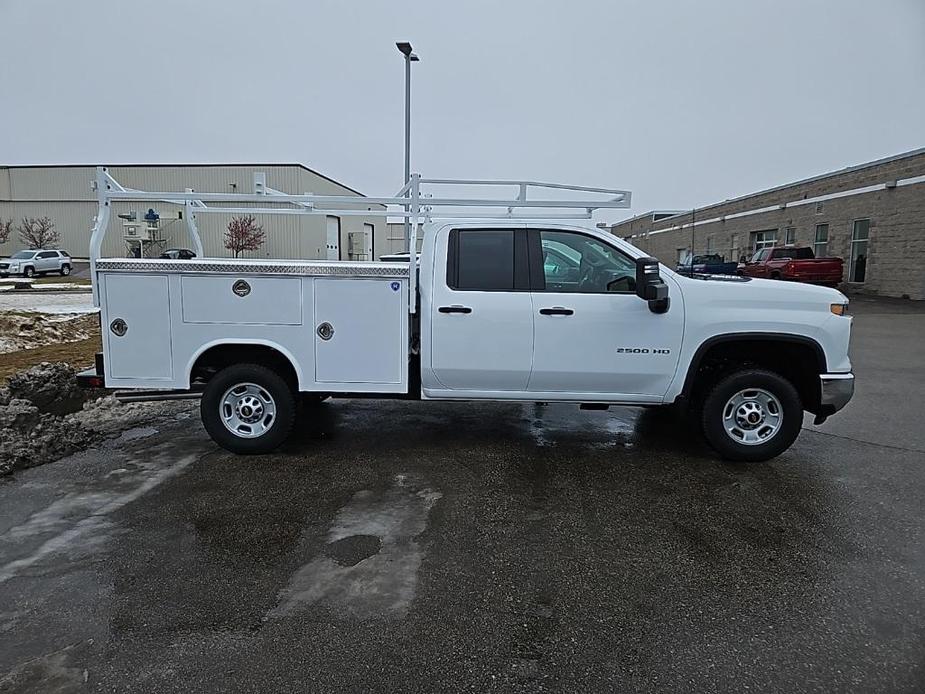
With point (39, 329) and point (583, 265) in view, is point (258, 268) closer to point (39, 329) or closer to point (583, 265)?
point (583, 265)

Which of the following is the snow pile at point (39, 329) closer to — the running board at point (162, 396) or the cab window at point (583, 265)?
the running board at point (162, 396)

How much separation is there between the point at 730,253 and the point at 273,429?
125 ft

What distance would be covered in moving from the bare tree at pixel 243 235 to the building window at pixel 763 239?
30.5m

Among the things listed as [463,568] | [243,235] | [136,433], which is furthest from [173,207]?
[463,568]

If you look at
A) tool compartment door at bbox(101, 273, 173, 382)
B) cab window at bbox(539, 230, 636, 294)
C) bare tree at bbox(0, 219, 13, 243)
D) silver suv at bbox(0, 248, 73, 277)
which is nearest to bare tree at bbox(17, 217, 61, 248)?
bare tree at bbox(0, 219, 13, 243)

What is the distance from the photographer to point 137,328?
18.4 ft

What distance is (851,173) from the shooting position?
2653 cm

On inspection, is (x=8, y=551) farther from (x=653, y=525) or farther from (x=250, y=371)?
(x=653, y=525)

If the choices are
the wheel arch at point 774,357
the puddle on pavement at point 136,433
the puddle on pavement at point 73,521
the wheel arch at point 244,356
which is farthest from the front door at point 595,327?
the puddle on pavement at point 136,433

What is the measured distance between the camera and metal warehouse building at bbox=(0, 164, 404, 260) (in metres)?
44.4

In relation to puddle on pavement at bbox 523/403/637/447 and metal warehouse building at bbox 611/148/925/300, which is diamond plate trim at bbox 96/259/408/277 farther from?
metal warehouse building at bbox 611/148/925/300

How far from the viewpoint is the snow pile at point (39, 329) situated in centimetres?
1062

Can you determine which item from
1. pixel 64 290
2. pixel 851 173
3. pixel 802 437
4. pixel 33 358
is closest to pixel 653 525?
pixel 802 437

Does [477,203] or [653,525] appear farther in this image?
[477,203]
